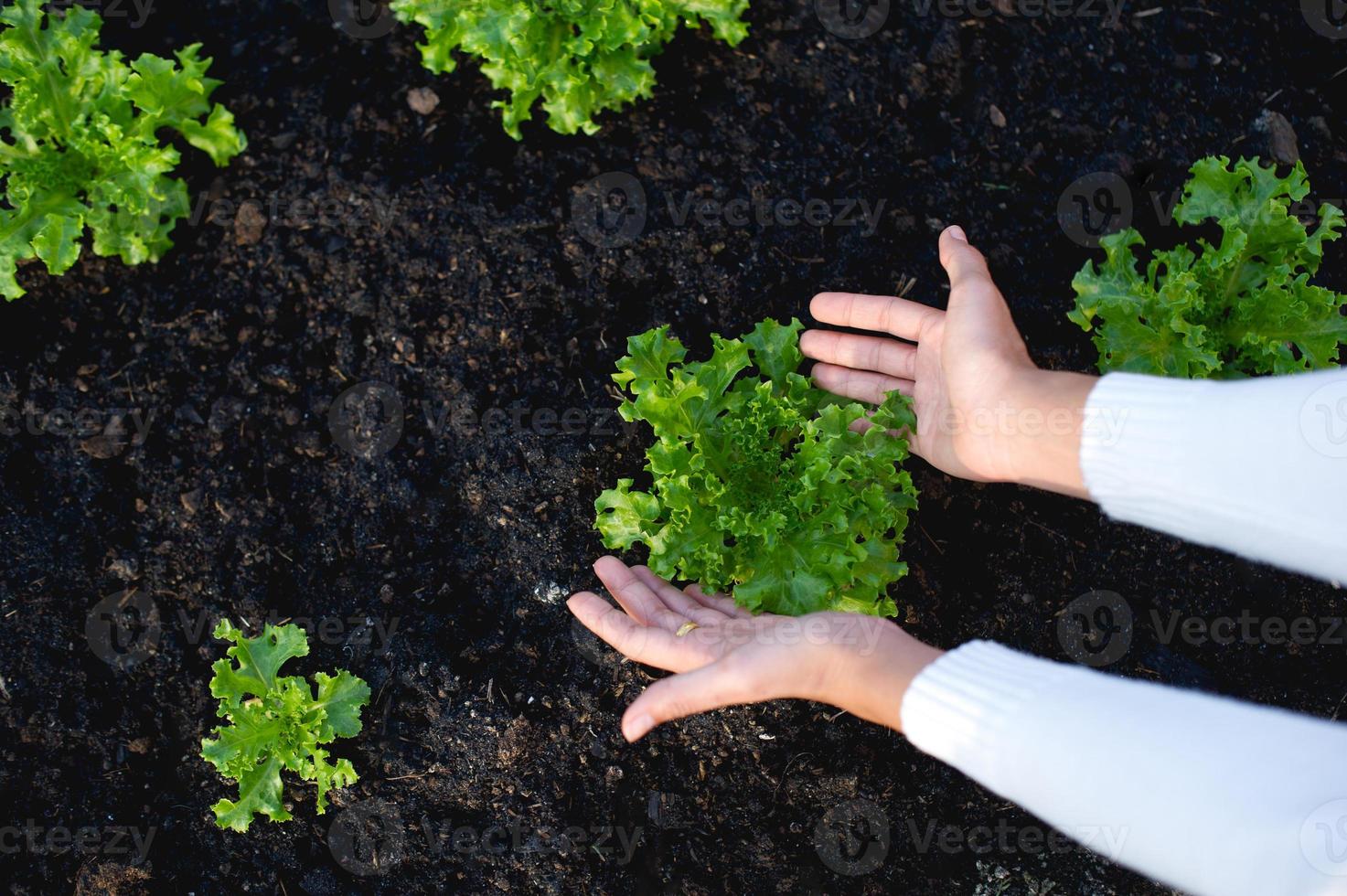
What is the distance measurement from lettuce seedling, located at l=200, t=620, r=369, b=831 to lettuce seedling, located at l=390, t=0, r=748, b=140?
7.78ft

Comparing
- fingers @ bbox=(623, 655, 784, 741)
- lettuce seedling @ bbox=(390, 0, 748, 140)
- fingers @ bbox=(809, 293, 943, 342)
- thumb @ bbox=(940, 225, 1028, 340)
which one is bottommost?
fingers @ bbox=(623, 655, 784, 741)

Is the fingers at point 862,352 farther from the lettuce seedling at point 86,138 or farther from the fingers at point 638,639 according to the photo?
the lettuce seedling at point 86,138

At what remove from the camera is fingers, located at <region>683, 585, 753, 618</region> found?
12.1 feet

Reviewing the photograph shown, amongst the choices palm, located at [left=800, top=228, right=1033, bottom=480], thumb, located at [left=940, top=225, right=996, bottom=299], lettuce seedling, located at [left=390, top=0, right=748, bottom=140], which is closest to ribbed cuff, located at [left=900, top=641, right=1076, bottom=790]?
palm, located at [left=800, top=228, right=1033, bottom=480]

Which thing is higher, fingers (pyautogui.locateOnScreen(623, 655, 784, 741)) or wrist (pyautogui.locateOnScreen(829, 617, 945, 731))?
wrist (pyautogui.locateOnScreen(829, 617, 945, 731))

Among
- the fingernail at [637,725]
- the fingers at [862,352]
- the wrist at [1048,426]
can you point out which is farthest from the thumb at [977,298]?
the fingernail at [637,725]

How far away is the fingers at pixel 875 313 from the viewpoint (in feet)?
12.7

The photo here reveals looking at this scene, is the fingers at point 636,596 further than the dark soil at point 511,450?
No

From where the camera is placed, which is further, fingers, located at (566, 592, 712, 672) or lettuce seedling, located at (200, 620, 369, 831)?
lettuce seedling, located at (200, 620, 369, 831)

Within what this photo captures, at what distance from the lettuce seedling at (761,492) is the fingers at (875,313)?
302 mm

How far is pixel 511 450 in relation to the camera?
4.37 m

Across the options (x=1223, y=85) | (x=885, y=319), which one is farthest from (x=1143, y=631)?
(x=1223, y=85)

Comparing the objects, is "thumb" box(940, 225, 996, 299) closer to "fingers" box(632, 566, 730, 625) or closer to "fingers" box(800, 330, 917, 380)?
"fingers" box(800, 330, 917, 380)

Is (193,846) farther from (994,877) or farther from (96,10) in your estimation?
(96,10)
